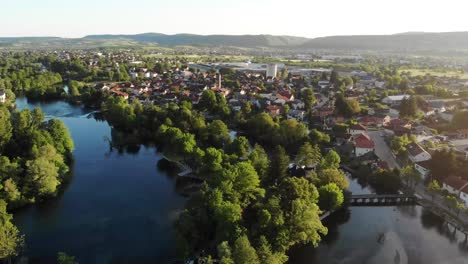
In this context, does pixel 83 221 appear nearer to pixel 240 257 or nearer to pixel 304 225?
pixel 240 257

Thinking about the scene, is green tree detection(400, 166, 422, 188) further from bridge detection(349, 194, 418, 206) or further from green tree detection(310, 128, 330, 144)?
green tree detection(310, 128, 330, 144)

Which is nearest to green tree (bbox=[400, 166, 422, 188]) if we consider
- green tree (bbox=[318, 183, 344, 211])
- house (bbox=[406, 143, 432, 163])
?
house (bbox=[406, 143, 432, 163])

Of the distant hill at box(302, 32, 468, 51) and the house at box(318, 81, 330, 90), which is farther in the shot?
the distant hill at box(302, 32, 468, 51)

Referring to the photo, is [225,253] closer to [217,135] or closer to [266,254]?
[266,254]

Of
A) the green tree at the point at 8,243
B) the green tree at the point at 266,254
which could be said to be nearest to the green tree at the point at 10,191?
the green tree at the point at 8,243

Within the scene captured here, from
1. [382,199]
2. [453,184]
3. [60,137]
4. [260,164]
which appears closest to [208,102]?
[60,137]

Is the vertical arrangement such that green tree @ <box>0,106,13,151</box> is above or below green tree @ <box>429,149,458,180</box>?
above

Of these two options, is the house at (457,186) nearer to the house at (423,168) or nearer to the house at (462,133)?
the house at (423,168)

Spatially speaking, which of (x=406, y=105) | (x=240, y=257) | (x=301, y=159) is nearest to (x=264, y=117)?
(x=301, y=159)
